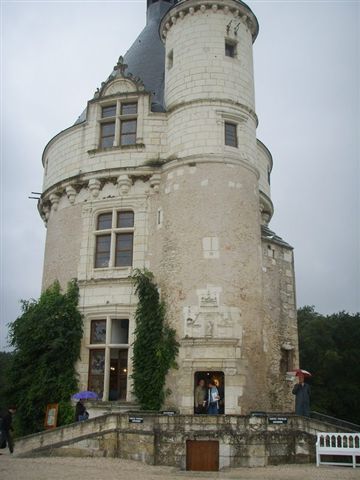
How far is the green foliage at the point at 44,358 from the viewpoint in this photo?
1764 centimetres

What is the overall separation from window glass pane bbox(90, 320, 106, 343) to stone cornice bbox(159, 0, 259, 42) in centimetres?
1140

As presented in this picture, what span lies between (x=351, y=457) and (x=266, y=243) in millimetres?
8748

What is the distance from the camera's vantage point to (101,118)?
2100 cm

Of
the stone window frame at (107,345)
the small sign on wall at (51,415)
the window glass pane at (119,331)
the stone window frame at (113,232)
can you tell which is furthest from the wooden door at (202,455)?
the stone window frame at (113,232)

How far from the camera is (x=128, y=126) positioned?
2064 centimetres

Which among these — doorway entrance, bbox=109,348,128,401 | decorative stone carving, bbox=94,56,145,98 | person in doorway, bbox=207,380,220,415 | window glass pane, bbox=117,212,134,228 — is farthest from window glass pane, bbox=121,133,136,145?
person in doorway, bbox=207,380,220,415

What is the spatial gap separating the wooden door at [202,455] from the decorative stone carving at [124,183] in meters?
9.41

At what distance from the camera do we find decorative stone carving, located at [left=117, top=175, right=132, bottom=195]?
19.5 m

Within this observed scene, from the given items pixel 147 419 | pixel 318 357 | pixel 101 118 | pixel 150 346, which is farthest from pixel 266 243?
pixel 318 357

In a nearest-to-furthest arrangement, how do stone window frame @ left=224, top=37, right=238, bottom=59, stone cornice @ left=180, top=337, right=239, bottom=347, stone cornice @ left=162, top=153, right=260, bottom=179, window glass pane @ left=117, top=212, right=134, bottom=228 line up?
1. stone cornice @ left=180, top=337, right=239, bottom=347
2. stone cornice @ left=162, top=153, right=260, bottom=179
3. window glass pane @ left=117, top=212, right=134, bottom=228
4. stone window frame @ left=224, top=37, right=238, bottom=59

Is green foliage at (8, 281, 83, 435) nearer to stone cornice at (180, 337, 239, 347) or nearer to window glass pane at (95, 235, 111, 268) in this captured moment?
window glass pane at (95, 235, 111, 268)

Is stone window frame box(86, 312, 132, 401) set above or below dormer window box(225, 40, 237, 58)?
below

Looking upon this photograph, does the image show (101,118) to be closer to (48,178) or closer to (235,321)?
(48,178)

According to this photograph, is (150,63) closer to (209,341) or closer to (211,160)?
(211,160)
